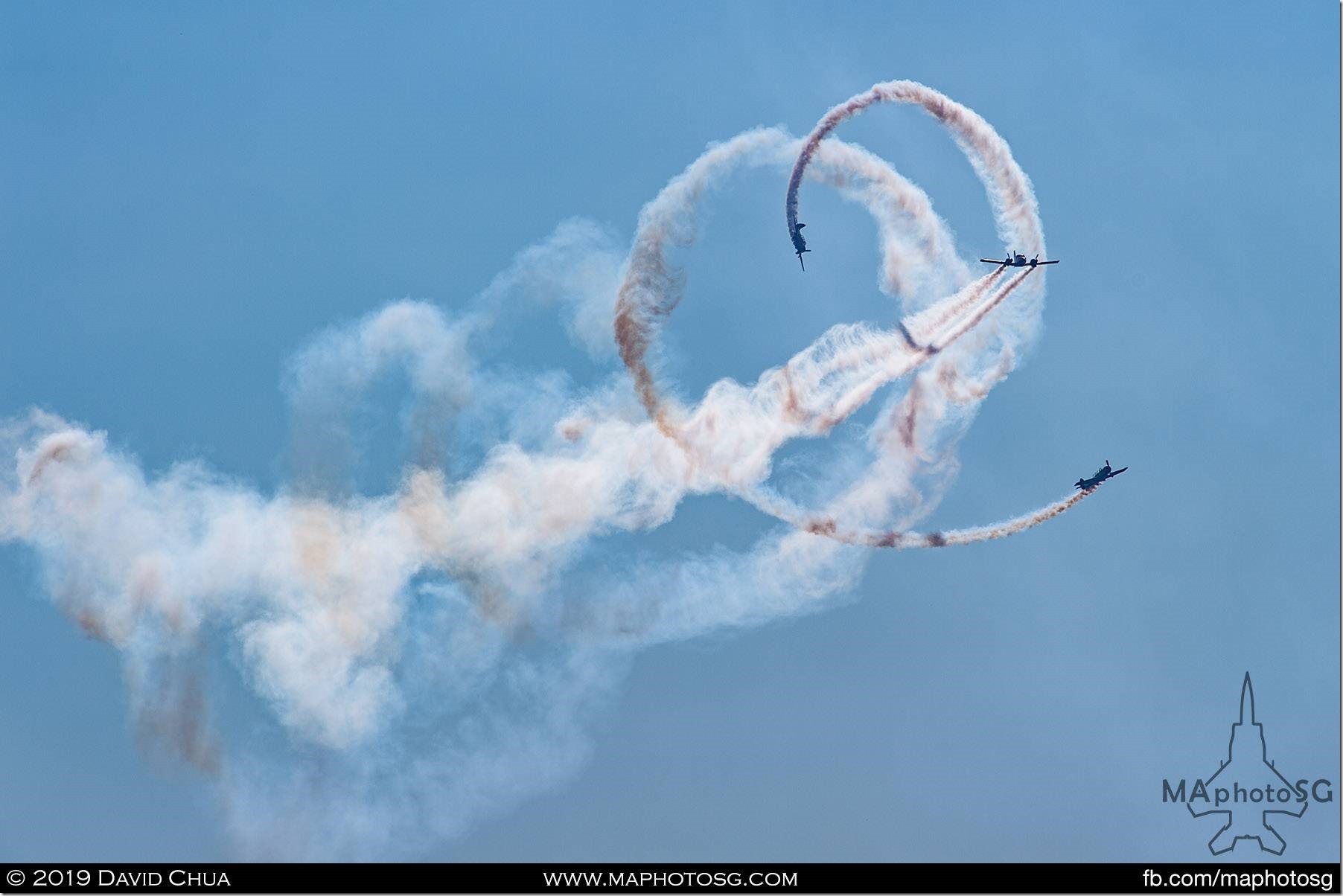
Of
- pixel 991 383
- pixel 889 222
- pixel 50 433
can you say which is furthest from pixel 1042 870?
pixel 50 433

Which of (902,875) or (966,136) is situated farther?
(966,136)

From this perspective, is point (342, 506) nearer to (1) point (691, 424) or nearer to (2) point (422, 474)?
(2) point (422, 474)

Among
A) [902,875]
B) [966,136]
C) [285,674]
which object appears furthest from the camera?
[285,674]

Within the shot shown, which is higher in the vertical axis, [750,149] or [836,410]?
[750,149]

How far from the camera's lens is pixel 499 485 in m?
78.6

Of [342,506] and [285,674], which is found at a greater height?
[342,506]

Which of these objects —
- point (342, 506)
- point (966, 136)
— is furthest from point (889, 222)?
point (342, 506)

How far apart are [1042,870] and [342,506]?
29.6m

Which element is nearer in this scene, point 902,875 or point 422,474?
point 902,875

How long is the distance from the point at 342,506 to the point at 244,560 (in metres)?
4.21

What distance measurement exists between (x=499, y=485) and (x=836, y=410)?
13401 mm

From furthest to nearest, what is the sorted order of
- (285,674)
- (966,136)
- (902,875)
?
(285,674), (966,136), (902,875)

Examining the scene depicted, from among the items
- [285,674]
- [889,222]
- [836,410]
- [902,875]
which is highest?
[889,222]

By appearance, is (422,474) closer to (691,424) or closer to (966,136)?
(691,424)
